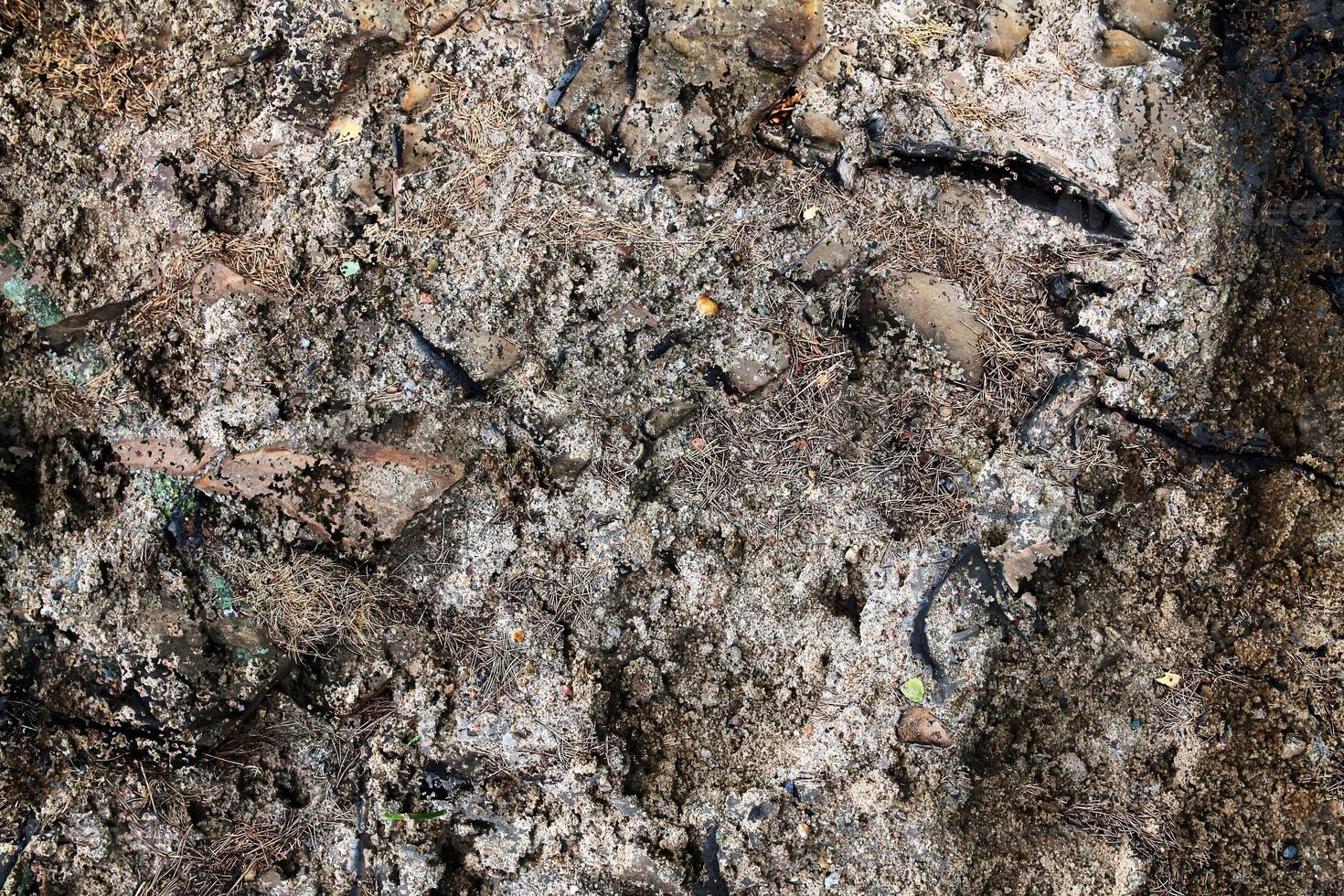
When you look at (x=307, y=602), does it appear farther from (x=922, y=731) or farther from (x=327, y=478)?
(x=922, y=731)

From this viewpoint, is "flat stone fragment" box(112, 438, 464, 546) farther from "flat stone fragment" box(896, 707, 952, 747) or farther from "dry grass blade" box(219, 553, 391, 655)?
"flat stone fragment" box(896, 707, 952, 747)

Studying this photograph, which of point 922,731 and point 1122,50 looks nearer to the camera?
point 922,731

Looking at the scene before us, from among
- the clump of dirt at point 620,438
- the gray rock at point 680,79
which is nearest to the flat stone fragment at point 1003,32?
the clump of dirt at point 620,438

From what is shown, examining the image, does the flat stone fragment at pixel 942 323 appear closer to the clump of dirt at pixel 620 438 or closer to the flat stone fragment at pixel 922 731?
the clump of dirt at pixel 620 438

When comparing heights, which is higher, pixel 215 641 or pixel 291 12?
pixel 291 12

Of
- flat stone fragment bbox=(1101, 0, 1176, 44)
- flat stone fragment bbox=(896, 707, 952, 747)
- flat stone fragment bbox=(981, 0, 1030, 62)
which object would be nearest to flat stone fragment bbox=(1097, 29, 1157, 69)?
flat stone fragment bbox=(1101, 0, 1176, 44)

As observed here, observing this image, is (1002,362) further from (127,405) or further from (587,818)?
(127,405)

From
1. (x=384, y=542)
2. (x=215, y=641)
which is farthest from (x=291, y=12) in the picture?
(x=215, y=641)

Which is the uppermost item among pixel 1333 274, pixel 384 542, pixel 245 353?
pixel 1333 274

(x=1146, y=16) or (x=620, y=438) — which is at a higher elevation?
(x=1146, y=16)

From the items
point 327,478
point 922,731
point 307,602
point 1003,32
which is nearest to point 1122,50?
point 1003,32
